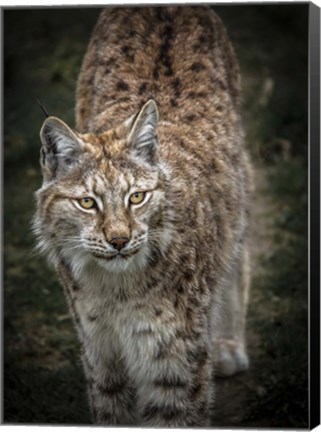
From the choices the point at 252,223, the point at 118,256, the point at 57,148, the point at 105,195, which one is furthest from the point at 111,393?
the point at 252,223

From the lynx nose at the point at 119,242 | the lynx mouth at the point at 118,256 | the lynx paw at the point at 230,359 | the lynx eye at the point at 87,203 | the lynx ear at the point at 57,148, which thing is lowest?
the lynx paw at the point at 230,359

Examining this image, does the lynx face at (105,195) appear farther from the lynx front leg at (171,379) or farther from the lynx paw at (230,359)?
the lynx paw at (230,359)

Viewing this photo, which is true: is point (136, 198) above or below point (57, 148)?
below

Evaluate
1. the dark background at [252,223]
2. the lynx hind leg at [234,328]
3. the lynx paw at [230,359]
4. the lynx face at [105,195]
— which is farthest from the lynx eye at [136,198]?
the lynx paw at [230,359]

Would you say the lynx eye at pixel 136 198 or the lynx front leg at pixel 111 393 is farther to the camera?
the lynx front leg at pixel 111 393

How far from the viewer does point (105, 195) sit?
16.8 feet

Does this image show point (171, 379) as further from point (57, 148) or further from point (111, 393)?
point (57, 148)

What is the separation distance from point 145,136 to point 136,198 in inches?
14.2

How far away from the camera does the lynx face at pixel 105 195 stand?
201 inches

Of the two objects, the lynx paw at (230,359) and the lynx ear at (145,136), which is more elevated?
the lynx ear at (145,136)

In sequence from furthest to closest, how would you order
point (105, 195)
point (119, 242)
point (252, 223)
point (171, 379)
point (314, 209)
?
point (252, 223), point (314, 209), point (171, 379), point (105, 195), point (119, 242)

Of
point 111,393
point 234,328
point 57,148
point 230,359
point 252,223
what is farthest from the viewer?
point 252,223

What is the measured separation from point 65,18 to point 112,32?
78 centimetres

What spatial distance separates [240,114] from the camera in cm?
702
